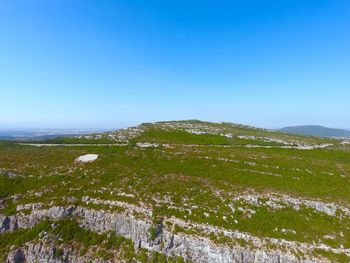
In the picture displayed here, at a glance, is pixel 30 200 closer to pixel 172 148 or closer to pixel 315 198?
pixel 172 148

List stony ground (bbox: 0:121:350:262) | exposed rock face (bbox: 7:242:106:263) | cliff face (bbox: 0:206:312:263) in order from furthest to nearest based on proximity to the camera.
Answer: exposed rock face (bbox: 7:242:106:263)
stony ground (bbox: 0:121:350:262)
cliff face (bbox: 0:206:312:263)

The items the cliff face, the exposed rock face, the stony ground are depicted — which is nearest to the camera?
the cliff face

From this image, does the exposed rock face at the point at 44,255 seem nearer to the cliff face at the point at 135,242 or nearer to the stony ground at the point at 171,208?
the cliff face at the point at 135,242


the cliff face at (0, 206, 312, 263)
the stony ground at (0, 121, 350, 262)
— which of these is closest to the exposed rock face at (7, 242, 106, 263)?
the cliff face at (0, 206, 312, 263)

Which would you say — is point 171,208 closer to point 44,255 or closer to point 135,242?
point 135,242

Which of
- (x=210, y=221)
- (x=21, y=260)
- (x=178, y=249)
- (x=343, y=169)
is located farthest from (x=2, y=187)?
(x=343, y=169)

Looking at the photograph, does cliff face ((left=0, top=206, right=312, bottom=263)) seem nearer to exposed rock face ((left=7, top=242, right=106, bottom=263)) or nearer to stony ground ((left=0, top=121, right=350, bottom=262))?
exposed rock face ((left=7, top=242, right=106, bottom=263))

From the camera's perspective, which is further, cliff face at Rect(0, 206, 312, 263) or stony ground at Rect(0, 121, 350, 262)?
stony ground at Rect(0, 121, 350, 262)

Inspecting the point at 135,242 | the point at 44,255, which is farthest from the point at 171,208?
the point at 44,255
